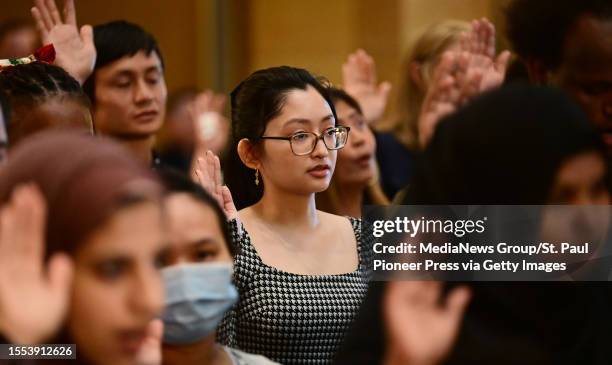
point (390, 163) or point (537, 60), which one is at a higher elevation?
point (537, 60)

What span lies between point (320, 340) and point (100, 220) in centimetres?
157

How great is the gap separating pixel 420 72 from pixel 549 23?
196 cm

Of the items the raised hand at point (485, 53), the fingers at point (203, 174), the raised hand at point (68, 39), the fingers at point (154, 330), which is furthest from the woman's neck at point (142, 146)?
the fingers at point (154, 330)

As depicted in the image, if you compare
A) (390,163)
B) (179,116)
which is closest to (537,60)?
(390,163)

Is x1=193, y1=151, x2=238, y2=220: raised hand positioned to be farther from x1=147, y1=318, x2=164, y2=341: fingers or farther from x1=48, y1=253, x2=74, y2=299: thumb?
x1=48, y1=253, x2=74, y2=299: thumb

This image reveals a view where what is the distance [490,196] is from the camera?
7.05 feet

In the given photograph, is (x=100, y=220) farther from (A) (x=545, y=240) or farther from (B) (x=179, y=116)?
(B) (x=179, y=116)

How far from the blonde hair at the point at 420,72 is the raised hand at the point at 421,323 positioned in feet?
8.88

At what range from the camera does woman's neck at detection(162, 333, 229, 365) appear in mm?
2584

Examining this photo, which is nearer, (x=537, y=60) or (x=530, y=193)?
(x=530, y=193)

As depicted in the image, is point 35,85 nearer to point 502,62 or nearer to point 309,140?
point 309,140

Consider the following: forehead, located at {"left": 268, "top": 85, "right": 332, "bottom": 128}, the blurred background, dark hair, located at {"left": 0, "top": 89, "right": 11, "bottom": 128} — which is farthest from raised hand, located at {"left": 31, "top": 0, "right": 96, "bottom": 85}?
the blurred background

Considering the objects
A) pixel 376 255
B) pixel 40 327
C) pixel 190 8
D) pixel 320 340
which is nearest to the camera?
pixel 40 327

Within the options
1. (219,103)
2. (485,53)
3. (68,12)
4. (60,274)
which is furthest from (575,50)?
(219,103)
